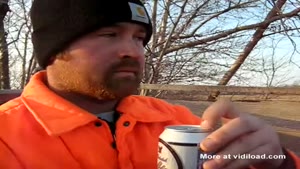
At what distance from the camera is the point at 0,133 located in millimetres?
1396

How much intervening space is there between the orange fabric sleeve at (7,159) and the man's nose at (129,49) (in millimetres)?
460

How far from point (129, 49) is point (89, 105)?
240mm

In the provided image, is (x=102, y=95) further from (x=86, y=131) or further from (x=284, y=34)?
(x=284, y=34)

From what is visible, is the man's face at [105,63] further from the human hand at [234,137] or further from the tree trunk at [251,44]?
the tree trunk at [251,44]

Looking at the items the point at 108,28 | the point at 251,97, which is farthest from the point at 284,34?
the point at 108,28

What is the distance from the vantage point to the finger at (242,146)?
107 centimetres

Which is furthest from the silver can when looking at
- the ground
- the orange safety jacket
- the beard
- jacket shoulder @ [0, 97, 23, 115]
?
the ground

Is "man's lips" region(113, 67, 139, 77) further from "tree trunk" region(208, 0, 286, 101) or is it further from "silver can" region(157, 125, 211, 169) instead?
"tree trunk" region(208, 0, 286, 101)

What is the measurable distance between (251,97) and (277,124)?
871 millimetres

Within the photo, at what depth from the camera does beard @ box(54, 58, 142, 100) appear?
1.57 m

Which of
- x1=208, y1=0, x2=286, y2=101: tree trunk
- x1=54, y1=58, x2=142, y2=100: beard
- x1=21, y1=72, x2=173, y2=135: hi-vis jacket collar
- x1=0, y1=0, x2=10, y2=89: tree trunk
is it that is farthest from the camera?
x1=0, y1=0, x2=10, y2=89: tree trunk

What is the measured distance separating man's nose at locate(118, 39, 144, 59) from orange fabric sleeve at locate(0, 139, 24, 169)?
46cm

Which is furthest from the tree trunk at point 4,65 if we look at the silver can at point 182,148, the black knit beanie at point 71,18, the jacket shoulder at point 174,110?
the silver can at point 182,148

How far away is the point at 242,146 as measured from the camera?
3.68ft
